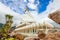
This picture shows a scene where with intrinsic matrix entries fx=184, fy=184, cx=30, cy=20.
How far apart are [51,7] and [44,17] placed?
130mm

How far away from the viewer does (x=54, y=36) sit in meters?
1.87

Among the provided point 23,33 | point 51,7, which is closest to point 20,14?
point 23,33

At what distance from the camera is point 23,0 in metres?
1.98

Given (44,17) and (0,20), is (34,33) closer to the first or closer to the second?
(44,17)

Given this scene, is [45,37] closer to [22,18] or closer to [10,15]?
[22,18]

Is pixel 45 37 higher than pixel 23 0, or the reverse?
pixel 23 0

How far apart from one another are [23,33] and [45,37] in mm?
233

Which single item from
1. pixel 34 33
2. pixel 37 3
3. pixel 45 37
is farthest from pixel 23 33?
pixel 37 3

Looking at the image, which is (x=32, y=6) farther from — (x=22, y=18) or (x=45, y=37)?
(x=45, y=37)

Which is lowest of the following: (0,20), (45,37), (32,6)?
(45,37)

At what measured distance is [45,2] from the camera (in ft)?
6.45

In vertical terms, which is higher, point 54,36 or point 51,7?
point 51,7

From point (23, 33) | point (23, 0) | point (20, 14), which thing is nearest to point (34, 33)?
point (23, 33)

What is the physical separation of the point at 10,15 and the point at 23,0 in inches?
8.4
